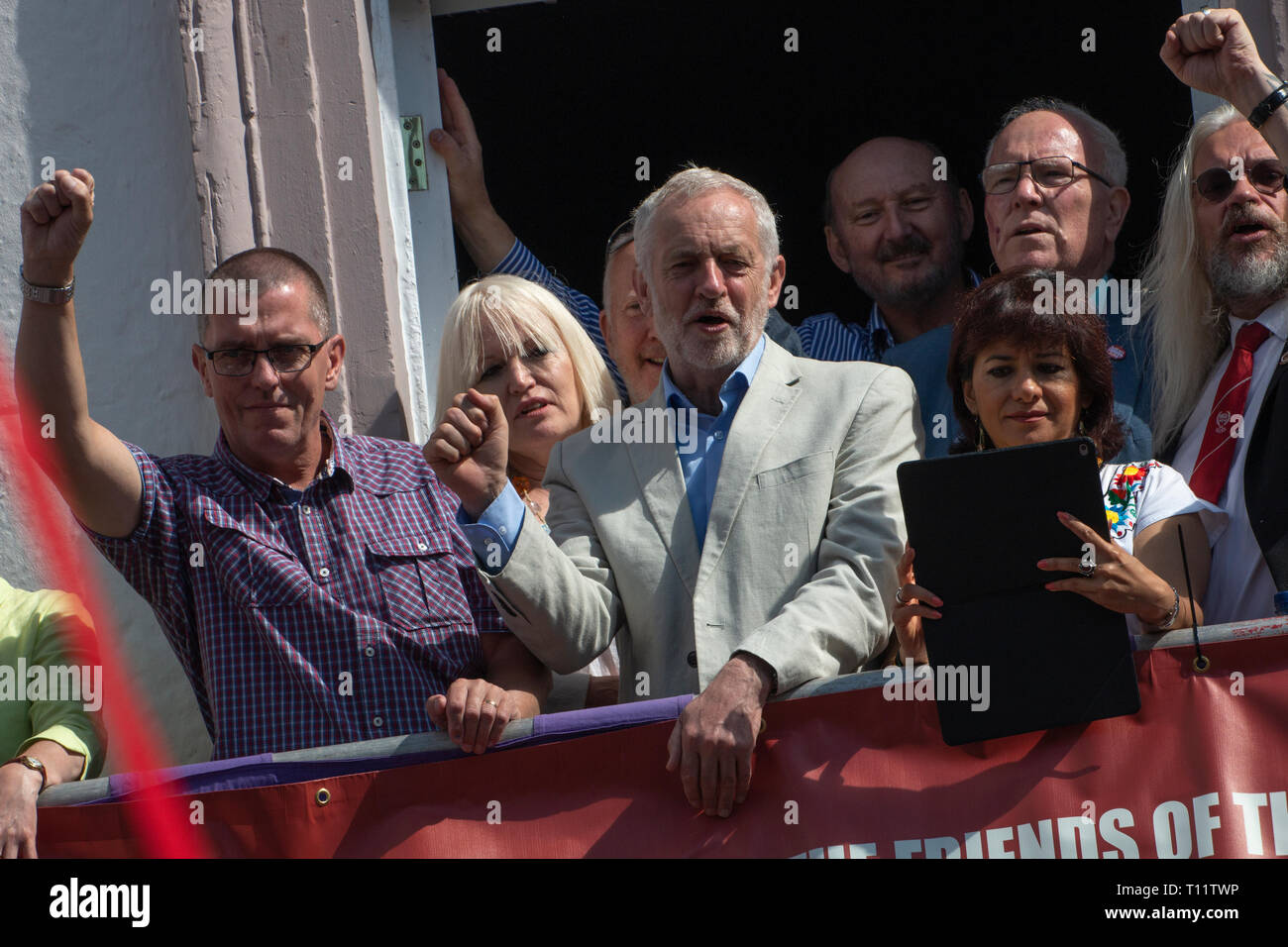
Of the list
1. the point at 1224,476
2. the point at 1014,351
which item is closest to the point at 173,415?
the point at 1014,351

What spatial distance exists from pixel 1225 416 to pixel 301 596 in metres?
2.33

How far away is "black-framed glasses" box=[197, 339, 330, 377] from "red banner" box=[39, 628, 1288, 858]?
112 cm

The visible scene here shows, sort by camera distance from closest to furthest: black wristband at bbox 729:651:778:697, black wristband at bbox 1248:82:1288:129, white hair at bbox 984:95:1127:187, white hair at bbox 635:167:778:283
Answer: black wristband at bbox 729:651:778:697 < black wristband at bbox 1248:82:1288:129 < white hair at bbox 635:167:778:283 < white hair at bbox 984:95:1127:187

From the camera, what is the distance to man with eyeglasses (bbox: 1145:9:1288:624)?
3514mm

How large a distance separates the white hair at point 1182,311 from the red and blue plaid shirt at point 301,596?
1926 mm

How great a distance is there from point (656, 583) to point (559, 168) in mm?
4813

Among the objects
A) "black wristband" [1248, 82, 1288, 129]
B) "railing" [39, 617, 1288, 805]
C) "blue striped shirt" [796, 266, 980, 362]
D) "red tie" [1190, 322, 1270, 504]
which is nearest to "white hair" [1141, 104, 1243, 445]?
"red tie" [1190, 322, 1270, 504]

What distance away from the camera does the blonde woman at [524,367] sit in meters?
4.40

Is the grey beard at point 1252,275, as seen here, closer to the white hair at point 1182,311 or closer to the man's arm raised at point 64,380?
the white hair at point 1182,311

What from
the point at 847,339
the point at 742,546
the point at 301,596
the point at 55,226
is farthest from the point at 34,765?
the point at 847,339

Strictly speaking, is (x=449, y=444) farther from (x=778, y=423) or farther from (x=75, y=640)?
(x=75, y=640)

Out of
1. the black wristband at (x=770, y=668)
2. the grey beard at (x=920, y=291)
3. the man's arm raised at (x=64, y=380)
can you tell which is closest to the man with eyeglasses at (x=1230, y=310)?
the grey beard at (x=920, y=291)

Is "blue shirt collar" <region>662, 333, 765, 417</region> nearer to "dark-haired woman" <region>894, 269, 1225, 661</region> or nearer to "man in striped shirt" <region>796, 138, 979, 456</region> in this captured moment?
"dark-haired woman" <region>894, 269, 1225, 661</region>

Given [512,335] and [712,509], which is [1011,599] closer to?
[712,509]
